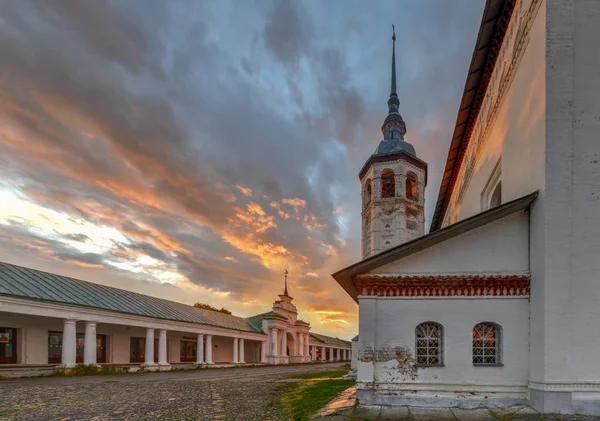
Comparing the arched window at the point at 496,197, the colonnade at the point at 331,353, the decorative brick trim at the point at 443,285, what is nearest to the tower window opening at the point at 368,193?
the arched window at the point at 496,197

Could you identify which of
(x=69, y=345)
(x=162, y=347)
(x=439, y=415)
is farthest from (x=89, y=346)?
(x=439, y=415)

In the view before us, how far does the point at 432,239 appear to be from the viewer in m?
8.41

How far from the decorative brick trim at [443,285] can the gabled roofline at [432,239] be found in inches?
9.9

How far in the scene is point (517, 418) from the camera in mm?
6895

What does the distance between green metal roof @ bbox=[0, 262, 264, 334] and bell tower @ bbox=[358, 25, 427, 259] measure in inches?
555

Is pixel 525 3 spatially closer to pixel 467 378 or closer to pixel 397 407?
pixel 467 378

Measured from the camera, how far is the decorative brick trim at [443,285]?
321 inches

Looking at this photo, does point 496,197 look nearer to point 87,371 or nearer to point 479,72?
point 479,72

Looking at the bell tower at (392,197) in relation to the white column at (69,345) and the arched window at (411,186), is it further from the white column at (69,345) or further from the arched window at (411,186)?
the white column at (69,345)

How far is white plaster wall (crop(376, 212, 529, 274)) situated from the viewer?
827cm

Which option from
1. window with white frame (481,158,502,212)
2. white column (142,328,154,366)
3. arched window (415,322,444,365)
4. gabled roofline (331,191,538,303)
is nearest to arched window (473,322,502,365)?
arched window (415,322,444,365)

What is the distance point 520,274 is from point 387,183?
21.2 m

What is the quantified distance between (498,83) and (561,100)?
3.50 metres

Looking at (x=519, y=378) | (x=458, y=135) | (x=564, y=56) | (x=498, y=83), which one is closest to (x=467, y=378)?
(x=519, y=378)
